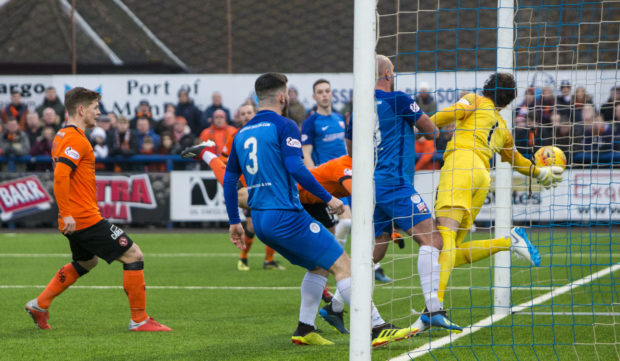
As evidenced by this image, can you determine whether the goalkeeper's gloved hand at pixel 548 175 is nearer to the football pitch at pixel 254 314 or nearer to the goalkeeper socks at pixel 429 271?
the football pitch at pixel 254 314

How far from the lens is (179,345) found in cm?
594

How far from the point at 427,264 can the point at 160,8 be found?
15981 millimetres

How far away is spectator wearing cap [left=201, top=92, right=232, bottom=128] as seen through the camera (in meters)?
16.0

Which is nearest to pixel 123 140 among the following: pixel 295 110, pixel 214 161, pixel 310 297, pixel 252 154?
pixel 295 110

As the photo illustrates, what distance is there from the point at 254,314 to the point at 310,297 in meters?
1.54

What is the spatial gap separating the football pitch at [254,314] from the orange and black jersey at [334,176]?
806mm

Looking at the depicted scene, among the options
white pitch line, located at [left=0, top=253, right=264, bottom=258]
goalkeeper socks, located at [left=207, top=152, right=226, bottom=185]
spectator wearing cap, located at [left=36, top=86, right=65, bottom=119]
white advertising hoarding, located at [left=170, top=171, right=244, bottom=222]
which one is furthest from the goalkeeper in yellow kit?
spectator wearing cap, located at [left=36, top=86, right=65, bottom=119]

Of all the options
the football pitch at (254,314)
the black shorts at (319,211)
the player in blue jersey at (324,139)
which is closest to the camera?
the football pitch at (254,314)

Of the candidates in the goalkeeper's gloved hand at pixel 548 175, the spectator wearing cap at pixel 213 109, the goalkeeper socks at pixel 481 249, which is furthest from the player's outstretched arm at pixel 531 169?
the spectator wearing cap at pixel 213 109

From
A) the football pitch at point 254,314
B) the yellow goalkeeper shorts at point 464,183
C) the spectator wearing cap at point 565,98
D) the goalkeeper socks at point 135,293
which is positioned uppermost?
the spectator wearing cap at point 565,98

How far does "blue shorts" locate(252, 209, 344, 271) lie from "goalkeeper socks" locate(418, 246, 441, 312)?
111 cm

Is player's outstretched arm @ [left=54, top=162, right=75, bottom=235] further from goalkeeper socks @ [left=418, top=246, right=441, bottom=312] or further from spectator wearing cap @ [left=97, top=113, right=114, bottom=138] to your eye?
spectator wearing cap @ [left=97, top=113, right=114, bottom=138]

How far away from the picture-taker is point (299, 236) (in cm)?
547

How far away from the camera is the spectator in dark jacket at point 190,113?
16.5 m
